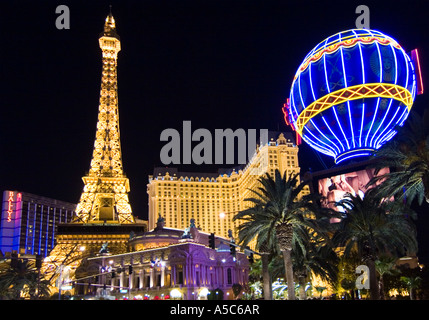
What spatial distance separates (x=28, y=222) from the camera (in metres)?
157

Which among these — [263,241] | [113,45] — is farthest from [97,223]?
[263,241]

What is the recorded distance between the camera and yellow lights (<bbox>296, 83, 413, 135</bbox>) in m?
62.0

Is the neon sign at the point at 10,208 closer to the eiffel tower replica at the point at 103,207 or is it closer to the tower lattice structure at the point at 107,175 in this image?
the eiffel tower replica at the point at 103,207

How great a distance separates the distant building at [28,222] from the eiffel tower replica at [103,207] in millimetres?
49695

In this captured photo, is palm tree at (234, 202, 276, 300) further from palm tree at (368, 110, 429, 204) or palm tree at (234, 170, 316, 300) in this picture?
palm tree at (368, 110, 429, 204)

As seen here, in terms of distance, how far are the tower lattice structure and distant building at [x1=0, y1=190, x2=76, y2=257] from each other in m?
49.4

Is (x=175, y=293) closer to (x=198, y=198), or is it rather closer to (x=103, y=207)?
(x=103, y=207)

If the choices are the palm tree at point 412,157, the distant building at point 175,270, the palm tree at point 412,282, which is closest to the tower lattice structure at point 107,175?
the distant building at point 175,270

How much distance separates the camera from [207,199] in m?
155

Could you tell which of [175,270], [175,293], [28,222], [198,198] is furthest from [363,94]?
[28,222]

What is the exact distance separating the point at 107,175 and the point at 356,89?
6631 cm

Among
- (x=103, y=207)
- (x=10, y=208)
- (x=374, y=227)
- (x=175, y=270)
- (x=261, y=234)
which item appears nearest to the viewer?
(x=374, y=227)

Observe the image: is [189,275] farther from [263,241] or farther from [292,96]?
[263,241]

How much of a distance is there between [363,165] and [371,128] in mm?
11743
